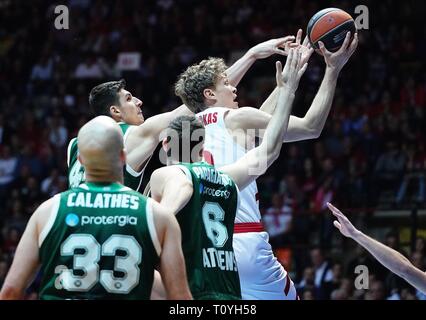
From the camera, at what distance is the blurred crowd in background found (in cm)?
1400

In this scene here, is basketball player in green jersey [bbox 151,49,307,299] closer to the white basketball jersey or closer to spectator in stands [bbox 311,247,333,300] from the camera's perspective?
the white basketball jersey

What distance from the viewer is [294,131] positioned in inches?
286

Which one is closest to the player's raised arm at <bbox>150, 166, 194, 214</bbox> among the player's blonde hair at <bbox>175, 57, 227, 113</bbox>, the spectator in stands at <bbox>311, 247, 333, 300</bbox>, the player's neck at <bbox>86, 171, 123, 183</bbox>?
the player's neck at <bbox>86, 171, 123, 183</bbox>

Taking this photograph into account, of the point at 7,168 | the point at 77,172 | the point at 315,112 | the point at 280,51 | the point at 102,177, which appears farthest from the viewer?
the point at 7,168

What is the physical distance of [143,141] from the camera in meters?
7.34

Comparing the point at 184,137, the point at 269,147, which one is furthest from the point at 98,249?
the point at 269,147

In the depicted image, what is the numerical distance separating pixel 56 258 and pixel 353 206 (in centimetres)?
1012

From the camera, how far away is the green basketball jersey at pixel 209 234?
561 centimetres

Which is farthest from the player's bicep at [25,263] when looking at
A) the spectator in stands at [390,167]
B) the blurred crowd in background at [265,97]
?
the spectator in stands at [390,167]

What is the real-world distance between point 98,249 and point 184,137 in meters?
1.16

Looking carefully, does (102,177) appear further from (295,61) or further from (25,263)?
(295,61)

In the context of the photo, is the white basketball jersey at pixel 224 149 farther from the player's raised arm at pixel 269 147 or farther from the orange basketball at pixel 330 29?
the player's raised arm at pixel 269 147
